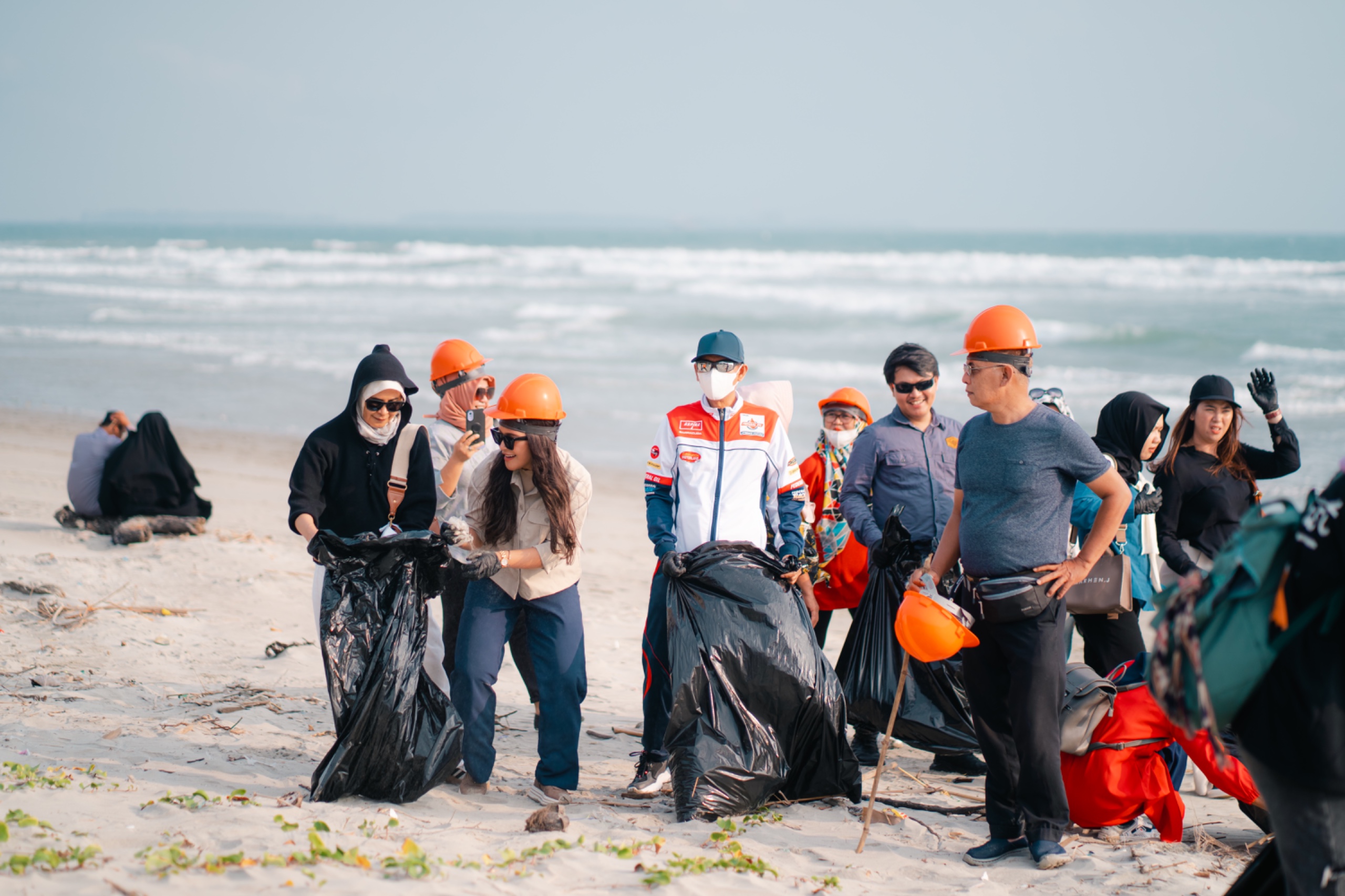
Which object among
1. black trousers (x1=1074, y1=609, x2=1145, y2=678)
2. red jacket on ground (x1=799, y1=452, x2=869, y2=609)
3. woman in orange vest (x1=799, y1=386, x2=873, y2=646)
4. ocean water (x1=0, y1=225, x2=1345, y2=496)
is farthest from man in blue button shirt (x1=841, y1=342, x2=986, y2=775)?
ocean water (x1=0, y1=225, x2=1345, y2=496)

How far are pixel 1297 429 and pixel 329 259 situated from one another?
40229mm

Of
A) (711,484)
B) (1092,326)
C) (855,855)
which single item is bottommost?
(855,855)

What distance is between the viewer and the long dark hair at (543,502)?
12.4 feet

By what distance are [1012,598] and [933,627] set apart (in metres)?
0.26

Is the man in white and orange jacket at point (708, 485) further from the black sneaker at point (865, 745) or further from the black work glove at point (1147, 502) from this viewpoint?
the black work glove at point (1147, 502)

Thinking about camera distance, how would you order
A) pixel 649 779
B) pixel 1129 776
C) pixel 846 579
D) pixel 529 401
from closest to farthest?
1. pixel 1129 776
2. pixel 529 401
3. pixel 649 779
4. pixel 846 579

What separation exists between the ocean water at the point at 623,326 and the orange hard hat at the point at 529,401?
7507 millimetres

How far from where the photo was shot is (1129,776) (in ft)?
11.6

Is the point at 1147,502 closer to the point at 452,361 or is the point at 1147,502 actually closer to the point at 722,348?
the point at 722,348

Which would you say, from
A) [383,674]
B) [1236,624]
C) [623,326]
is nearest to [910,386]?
[383,674]

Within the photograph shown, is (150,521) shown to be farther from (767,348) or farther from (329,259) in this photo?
(329,259)

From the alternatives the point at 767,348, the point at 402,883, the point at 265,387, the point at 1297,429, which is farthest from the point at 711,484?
the point at 767,348

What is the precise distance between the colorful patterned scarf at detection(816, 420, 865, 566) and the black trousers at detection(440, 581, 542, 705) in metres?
1.42

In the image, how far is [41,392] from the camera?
14.9m
